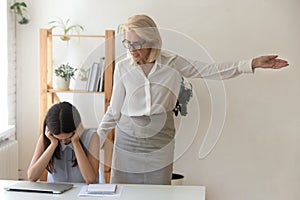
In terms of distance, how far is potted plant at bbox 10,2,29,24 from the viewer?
3790mm

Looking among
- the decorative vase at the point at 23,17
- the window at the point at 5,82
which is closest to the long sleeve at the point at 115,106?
the window at the point at 5,82

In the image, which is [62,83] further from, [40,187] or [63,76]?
[40,187]

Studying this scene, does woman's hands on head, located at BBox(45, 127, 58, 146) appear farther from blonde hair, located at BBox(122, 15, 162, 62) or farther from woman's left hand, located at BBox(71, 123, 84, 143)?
blonde hair, located at BBox(122, 15, 162, 62)

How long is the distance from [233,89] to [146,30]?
149 centimetres

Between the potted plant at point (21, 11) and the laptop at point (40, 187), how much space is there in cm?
177

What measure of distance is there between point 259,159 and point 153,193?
6.01 ft

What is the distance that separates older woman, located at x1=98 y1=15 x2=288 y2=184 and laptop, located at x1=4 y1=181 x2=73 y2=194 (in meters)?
0.38

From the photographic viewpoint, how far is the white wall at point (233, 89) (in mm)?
3777

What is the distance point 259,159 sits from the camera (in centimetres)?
391

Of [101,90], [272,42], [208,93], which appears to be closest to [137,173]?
[101,90]

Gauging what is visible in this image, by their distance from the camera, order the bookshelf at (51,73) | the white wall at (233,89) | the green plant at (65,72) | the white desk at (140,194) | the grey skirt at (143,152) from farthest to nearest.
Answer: the white wall at (233,89) < the green plant at (65,72) < the bookshelf at (51,73) < the grey skirt at (143,152) < the white desk at (140,194)

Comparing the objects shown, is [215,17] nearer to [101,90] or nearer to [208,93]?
[208,93]

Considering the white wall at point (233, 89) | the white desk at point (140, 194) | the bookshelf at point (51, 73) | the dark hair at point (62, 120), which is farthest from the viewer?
the white wall at point (233, 89)

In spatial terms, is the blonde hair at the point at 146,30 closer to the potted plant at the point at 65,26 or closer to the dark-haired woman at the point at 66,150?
the dark-haired woman at the point at 66,150
